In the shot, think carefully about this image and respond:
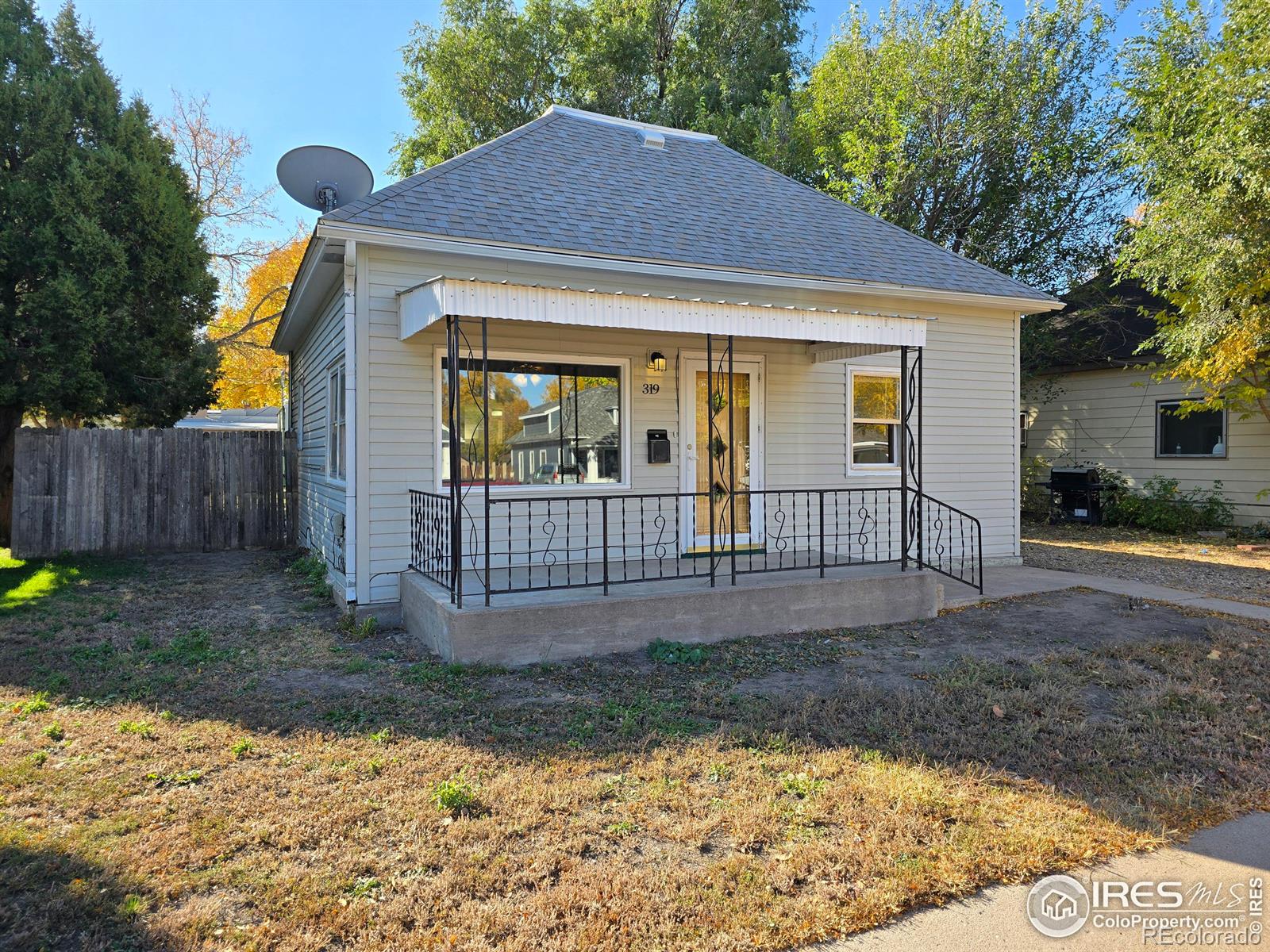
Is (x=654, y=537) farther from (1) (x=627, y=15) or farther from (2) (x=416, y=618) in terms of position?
(1) (x=627, y=15)

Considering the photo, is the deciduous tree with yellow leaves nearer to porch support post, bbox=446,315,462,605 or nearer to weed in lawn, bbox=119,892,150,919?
porch support post, bbox=446,315,462,605

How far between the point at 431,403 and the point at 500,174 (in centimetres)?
279

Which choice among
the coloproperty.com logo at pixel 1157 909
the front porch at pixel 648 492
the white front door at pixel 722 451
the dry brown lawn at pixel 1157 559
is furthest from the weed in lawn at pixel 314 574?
the dry brown lawn at pixel 1157 559

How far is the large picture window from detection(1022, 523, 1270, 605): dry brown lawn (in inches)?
248

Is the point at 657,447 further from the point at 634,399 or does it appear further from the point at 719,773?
the point at 719,773

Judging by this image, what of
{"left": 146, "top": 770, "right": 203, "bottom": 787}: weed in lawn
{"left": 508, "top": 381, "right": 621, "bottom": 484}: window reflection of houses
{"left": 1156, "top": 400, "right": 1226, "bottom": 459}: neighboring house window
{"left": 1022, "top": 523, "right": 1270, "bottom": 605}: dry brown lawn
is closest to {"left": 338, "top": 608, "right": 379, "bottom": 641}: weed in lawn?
{"left": 508, "top": 381, "right": 621, "bottom": 484}: window reflection of houses

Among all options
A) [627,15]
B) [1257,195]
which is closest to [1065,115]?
[1257,195]

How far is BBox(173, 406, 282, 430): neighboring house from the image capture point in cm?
2144

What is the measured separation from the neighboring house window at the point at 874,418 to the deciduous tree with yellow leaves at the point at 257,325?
16.3m

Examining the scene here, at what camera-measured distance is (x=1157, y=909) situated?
2.65 meters

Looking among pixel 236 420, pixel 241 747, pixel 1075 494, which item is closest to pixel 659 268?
pixel 241 747

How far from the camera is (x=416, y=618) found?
244 inches

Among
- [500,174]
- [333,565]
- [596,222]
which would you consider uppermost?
[500,174]

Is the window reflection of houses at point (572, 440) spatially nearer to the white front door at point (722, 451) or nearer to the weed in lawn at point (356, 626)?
the white front door at point (722, 451)
